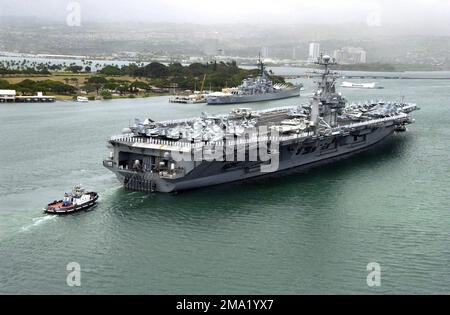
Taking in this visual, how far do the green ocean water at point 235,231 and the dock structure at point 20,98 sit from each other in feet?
123

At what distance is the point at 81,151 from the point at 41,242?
61.9ft

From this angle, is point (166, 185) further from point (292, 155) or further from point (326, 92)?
point (326, 92)

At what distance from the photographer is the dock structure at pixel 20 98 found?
75.7 m

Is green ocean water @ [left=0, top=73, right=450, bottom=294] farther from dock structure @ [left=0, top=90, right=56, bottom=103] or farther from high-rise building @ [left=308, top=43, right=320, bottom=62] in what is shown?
dock structure @ [left=0, top=90, right=56, bottom=103]

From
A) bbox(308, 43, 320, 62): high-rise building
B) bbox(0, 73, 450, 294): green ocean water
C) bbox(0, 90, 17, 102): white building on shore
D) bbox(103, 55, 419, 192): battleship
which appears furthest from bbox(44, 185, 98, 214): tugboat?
bbox(0, 90, 17, 102): white building on shore

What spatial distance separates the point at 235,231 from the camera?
25.4m

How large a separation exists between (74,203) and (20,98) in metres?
54.4

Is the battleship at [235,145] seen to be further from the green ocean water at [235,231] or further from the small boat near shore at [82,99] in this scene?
the small boat near shore at [82,99]

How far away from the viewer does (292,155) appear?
121 feet

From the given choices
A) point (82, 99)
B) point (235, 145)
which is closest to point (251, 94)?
point (82, 99)

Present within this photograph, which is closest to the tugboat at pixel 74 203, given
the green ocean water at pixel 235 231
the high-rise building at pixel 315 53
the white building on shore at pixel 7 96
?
the green ocean water at pixel 235 231

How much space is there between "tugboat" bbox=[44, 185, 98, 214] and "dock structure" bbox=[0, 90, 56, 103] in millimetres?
52325

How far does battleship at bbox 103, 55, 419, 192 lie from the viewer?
101 ft

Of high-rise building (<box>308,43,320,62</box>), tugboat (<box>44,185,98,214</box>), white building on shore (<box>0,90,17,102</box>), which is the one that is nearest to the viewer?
tugboat (<box>44,185,98,214</box>)
